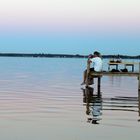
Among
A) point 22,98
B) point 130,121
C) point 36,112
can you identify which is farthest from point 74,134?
point 22,98

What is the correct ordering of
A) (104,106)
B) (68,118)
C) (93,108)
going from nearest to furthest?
(68,118) < (93,108) < (104,106)

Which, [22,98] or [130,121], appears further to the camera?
[22,98]

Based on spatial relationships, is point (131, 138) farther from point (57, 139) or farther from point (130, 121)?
point (130, 121)

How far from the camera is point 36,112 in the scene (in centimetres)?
1909

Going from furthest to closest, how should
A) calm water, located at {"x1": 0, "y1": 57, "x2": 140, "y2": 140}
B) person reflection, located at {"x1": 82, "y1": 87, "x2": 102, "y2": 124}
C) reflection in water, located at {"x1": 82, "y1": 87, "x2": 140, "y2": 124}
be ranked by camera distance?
reflection in water, located at {"x1": 82, "y1": 87, "x2": 140, "y2": 124}, person reflection, located at {"x1": 82, "y1": 87, "x2": 102, "y2": 124}, calm water, located at {"x1": 0, "y1": 57, "x2": 140, "y2": 140}

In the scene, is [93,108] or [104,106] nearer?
[93,108]

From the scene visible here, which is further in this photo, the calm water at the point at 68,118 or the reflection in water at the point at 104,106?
the reflection in water at the point at 104,106

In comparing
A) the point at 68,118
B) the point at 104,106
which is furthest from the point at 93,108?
the point at 68,118

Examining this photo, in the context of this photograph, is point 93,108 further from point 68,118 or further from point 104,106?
point 68,118

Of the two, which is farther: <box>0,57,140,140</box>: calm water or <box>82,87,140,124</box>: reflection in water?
<box>82,87,140,124</box>: reflection in water

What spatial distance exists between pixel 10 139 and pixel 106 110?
304 inches

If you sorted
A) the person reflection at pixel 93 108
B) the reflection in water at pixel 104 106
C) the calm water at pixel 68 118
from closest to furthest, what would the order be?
the calm water at pixel 68 118, the person reflection at pixel 93 108, the reflection in water at pixel 104 106

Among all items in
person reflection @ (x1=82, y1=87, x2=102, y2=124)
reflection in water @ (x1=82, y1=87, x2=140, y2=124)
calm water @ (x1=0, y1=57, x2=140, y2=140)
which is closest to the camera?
calm water @ (x1=0, y1=57, x2=140, y2=140)

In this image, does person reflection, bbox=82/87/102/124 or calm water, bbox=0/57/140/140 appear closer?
calm water, bbox=0/57/140/140
